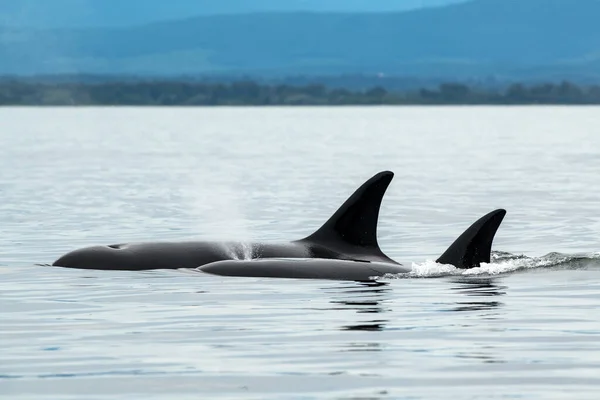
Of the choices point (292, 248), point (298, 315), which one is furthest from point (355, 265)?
point (298, 315)

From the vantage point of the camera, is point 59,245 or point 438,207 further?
point 438,207

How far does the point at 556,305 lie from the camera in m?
19.7

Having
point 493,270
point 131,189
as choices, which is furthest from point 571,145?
point 493,270

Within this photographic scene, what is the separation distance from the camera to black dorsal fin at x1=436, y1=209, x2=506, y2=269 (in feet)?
73.7

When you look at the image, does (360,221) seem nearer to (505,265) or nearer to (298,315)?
(505,265)

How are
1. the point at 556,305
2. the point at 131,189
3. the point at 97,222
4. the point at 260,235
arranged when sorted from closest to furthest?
1. the point at 556,305
2. the point at 260,235
3. the point at 97,222
4. the point at 131,189

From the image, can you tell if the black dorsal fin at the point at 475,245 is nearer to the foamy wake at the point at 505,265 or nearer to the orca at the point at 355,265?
the orca at the point at 355,265

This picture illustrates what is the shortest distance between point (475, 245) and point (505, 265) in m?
1.44

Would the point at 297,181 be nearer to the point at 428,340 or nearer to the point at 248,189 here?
the point at 248,189

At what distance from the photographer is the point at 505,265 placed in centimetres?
2406

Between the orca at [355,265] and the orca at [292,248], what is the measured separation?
3.04ft

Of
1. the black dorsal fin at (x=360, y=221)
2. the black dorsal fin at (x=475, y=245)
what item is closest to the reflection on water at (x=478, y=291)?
the black dorsal fin at (x=475, y=245)

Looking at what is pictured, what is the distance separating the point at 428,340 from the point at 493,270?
22.8 ft

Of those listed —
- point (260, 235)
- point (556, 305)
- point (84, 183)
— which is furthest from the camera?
point (84, 183)
